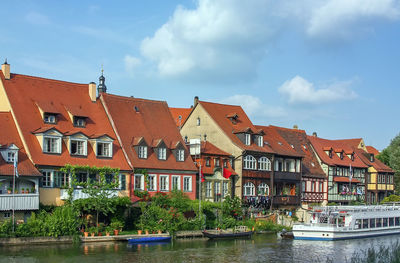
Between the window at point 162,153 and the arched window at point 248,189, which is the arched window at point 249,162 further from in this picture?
the window at point 162,153


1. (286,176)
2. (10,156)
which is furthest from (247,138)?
(10,156)

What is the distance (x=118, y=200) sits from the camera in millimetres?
46562

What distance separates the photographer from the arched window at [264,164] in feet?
208

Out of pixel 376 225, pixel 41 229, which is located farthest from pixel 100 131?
pixel 376 225

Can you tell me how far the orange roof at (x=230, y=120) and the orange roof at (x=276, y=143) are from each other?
6.56ft

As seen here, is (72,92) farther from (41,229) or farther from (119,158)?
(41,229)

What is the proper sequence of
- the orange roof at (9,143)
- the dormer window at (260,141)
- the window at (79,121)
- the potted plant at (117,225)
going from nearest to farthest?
the orange roof at (9,143) < the potted plant at (117,225) < the window at (79,121) < the dormer window at (260,141)

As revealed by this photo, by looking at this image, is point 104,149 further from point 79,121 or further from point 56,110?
point 56,110

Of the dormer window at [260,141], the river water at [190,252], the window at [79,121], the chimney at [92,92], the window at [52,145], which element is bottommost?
the river water at [190,252]

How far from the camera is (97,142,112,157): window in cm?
5006

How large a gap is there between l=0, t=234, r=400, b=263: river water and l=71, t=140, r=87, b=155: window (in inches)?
344

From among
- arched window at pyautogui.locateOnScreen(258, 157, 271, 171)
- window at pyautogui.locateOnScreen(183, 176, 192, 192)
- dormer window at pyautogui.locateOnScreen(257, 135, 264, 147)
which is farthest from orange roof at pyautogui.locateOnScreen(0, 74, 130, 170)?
dormer window at pyautogui.locateOnScreen(257, 135, 264, 147)

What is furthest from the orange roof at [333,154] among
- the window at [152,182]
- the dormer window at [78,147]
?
the dormer window at [78,147]

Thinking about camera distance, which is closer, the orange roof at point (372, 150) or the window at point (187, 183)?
the window at point (187, 183)
